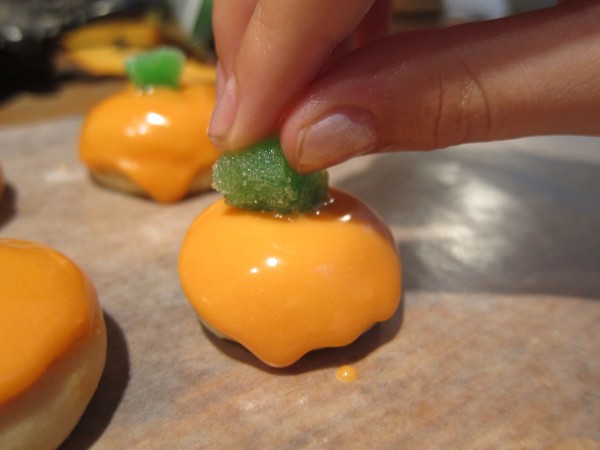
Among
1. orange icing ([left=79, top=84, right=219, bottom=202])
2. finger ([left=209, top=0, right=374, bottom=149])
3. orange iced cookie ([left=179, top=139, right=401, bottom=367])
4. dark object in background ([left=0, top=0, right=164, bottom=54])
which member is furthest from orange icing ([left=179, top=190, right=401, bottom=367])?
dark object in background ([left=0, top=0, right=164, bottom=54])

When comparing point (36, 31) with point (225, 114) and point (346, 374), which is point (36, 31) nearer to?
point (225, 114)

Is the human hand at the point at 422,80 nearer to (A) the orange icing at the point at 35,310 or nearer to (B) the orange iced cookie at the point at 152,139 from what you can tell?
(A) the orange icing at the point at 35,310

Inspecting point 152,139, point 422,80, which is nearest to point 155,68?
point 152,139

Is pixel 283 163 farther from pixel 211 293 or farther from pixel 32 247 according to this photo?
pixel 32 247

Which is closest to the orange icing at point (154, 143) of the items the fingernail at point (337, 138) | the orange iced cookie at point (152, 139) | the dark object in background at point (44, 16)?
the orange iced cookie at point (152, 139)

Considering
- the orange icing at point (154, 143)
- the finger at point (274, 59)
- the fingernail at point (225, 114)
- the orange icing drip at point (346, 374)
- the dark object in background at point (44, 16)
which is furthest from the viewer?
the dark object in background at point (44, 16)

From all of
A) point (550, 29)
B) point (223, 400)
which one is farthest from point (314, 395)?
point (550, 29)
